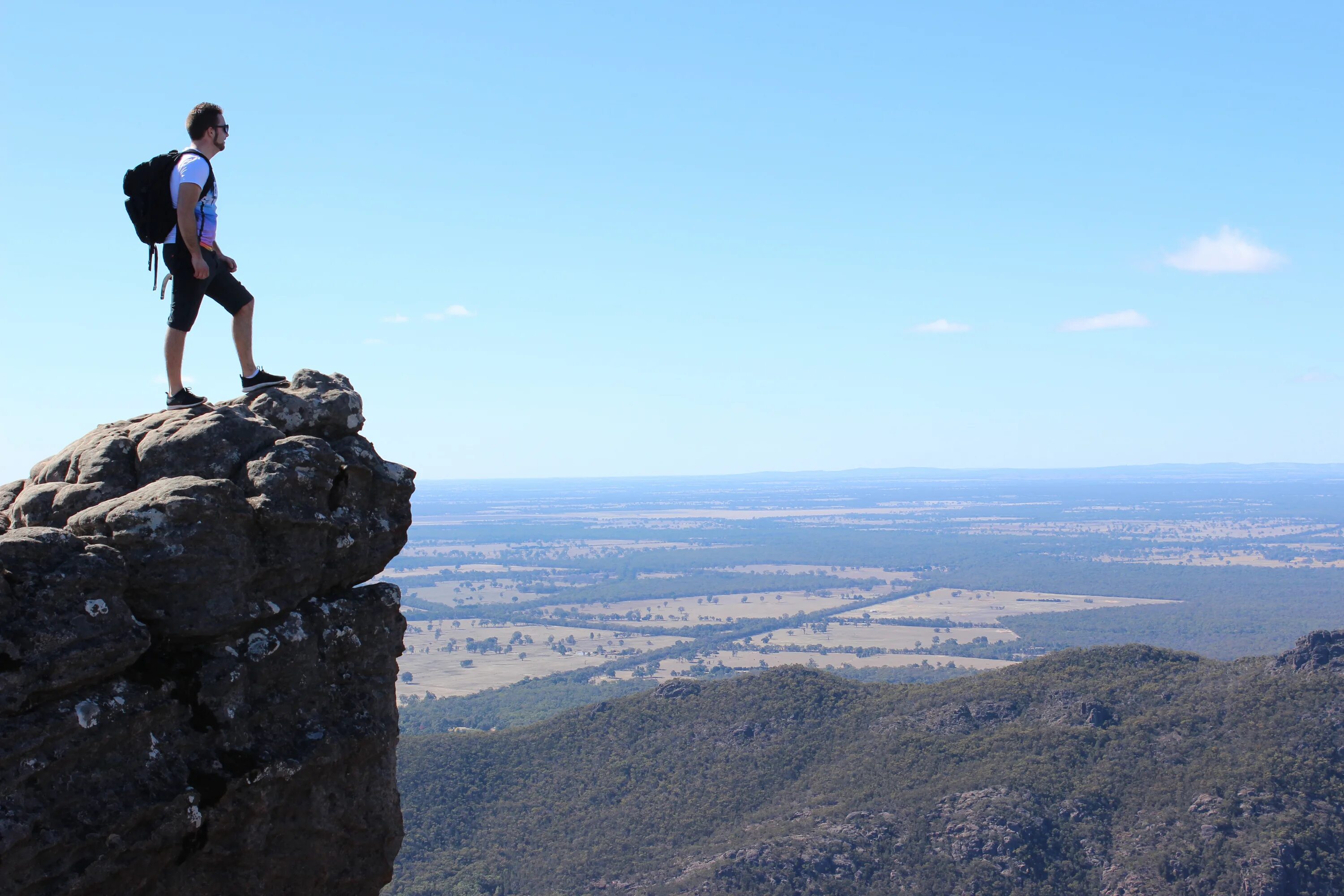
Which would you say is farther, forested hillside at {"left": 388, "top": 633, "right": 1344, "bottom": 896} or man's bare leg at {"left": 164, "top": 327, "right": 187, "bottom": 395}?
forested hillside at {"left": 388, "top": 633, "right": 1344, "bottom": 896}

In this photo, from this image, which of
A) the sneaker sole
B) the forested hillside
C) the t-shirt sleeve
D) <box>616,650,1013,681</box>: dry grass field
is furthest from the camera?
<box>616,650,1013,681</box>: dry grass field

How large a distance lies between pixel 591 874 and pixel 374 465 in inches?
2004

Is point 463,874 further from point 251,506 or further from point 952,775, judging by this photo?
point 251,506

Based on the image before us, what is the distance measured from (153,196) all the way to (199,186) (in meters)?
0.59

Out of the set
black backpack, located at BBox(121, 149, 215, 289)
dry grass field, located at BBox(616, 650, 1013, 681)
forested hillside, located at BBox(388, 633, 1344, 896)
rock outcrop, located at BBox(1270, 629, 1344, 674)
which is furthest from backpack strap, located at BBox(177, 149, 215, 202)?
dry grass field, located at BBox(616, 650, 1013, 681)

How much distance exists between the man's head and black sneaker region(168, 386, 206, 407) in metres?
2.61

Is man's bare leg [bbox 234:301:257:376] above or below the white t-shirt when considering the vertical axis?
below

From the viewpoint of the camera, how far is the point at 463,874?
59312 millimetres

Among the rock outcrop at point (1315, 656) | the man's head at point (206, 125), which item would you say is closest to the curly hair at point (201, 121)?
the man's head at point (206, 125)

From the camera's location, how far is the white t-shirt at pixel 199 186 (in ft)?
36.4

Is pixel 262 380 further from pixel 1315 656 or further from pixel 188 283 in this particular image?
pixel 1315 656

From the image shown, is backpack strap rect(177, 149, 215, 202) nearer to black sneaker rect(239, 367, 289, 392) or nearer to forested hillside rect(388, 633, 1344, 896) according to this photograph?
black sneaker rect(239, 367, 289, 392)

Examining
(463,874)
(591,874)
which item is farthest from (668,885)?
(463,874)

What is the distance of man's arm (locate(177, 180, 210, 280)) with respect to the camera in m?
11.1
